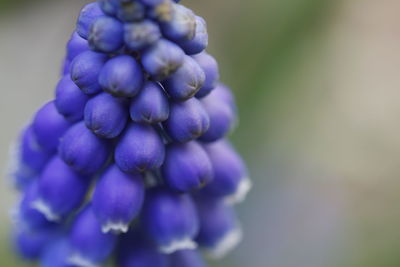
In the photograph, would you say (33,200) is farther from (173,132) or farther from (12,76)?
(12,76)

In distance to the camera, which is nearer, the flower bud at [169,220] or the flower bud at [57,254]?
the flower bud at [169,220]

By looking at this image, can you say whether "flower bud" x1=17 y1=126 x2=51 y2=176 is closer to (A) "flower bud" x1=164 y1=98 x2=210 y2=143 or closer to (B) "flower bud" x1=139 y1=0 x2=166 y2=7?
(A) "flower bud" x1=164 y1=98 x2=210 y2=143

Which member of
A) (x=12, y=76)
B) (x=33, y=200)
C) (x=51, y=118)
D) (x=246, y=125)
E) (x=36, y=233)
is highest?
(x=51, y=118)

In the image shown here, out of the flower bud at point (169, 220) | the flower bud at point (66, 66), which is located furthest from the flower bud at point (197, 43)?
the flower bud at point (169, 220)

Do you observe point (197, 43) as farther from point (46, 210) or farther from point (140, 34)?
point (46, 210)

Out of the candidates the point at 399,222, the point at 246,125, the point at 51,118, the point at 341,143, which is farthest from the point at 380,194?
the point at 51,118

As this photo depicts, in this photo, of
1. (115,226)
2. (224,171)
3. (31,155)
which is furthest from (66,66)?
(224,171)

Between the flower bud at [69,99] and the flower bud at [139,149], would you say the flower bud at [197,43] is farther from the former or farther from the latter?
the flower bud at [69,99]

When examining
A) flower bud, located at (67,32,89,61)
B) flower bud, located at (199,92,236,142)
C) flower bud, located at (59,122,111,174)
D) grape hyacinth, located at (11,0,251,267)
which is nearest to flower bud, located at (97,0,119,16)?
grape hyacinth, located at (11,0,251,267)
